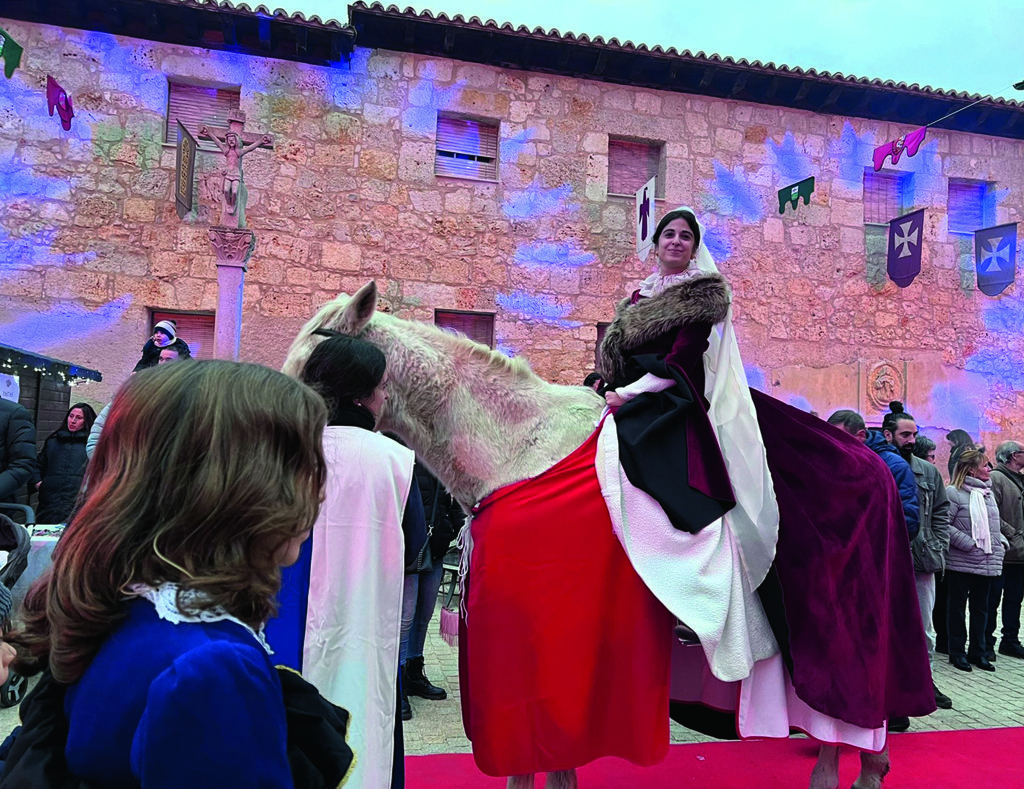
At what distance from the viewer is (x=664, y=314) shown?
278 cm

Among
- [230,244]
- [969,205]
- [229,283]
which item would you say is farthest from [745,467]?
[969,205]

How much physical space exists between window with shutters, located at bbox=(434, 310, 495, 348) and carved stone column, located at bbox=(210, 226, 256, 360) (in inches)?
169

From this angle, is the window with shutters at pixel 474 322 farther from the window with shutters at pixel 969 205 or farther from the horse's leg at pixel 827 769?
the window with shutters at pixel 969 205

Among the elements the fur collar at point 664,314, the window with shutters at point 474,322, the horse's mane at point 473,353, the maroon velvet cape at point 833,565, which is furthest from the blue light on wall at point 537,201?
the horse's mane at point 473,353

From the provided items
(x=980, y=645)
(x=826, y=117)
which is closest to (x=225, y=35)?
(x=826, y=117)

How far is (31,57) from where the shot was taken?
8.35 meters

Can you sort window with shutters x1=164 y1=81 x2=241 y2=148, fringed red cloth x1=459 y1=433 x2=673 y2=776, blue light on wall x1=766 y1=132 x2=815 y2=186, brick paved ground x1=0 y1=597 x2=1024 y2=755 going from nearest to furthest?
fringed red cloth x1=459 y1=433 x2=673 y2=776, brick paved ground x1=0 y1=597 x2=1024 y2=755, window with shutters x1=164 y1=81 x2=241 y2=148, blue light on wall x1=766 y1=132 x2=815 y2=186

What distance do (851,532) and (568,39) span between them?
838 centimetres

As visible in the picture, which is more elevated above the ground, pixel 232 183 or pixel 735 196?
pixel 735 196

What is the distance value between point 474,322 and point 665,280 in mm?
6862

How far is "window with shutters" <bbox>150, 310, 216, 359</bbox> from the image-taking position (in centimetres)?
873

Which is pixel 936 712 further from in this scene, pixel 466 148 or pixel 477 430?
pixel 466 148

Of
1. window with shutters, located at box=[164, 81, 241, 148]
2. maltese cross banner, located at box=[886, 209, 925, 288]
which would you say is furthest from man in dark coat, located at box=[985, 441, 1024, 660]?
window with shutters, located at box=[164, 81, 241, 148]

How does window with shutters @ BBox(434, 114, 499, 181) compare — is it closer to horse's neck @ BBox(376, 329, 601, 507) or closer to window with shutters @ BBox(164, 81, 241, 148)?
window with shutters @ BBox(164, 81, 241, 148)
